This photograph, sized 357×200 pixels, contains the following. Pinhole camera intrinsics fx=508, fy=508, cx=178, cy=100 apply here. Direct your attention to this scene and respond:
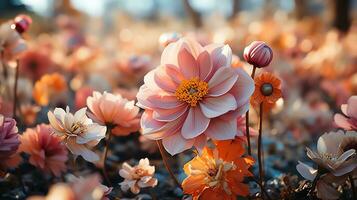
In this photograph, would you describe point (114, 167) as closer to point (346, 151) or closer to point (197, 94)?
point (197, 94)

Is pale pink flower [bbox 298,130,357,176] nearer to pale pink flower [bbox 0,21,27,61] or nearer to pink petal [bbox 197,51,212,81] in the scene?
pink petal [bbox 197,51,212,81]

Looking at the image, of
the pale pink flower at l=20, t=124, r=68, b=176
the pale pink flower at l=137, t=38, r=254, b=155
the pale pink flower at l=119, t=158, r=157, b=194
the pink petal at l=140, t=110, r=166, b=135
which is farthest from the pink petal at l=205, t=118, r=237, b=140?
the pale pink flower at l=20, t=124, r=68, b=176

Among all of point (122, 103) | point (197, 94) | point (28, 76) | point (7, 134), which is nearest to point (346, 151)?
point (197, 94)

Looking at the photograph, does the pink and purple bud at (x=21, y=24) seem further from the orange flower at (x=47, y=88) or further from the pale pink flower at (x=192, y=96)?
the pale pink flower at (x=192, y=96)

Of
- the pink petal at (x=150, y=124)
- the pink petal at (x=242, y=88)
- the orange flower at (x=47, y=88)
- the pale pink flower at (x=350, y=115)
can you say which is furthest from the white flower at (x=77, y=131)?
the orange flower at (x=47, y=88)

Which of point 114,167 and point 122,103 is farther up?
point 122,103

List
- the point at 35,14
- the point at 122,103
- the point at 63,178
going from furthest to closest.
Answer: the point at 35,14
the point at 63,178
the point at 122,103
